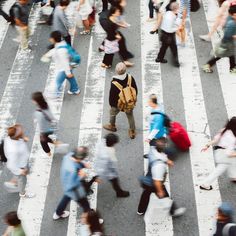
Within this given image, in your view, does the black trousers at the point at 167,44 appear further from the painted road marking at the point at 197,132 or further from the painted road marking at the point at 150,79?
the painted road marking at the point at 197,132

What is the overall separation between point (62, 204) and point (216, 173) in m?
2.72

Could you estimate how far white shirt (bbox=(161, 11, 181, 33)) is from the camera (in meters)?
10.2

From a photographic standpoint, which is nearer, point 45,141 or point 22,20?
point 45,141

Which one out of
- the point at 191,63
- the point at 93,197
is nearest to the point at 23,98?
the point at 93,197

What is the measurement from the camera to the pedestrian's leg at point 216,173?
789 centimetres

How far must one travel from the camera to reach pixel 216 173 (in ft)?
26.1

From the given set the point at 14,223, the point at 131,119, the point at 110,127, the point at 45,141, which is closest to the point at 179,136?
the point at 131,119

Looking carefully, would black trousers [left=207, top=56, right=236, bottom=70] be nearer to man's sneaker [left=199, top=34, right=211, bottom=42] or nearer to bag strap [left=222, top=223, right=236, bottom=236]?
man's sneaker [left=199, top=34, right=211, bottom=42]

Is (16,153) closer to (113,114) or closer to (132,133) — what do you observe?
(113,114)

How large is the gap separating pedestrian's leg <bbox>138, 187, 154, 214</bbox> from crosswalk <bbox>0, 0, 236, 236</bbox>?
0.20m

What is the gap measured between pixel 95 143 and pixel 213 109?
2.78 metres

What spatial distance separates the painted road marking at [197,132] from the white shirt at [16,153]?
3213 millimetres

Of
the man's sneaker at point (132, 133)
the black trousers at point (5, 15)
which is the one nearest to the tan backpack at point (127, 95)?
the man's sneaker at point (132, 133)

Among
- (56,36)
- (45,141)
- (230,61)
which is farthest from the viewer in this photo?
(230,61)
